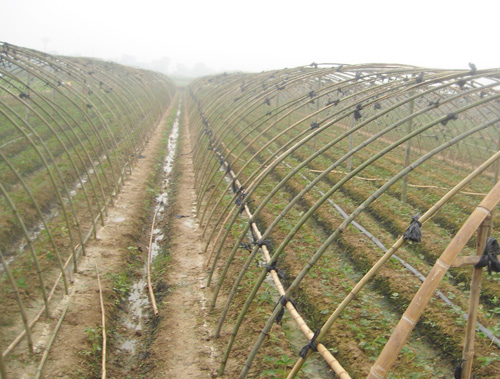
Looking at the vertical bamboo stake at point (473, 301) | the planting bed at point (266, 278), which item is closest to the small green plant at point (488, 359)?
the planting bed at point (266, 278)

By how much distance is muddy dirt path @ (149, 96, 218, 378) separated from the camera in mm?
5750

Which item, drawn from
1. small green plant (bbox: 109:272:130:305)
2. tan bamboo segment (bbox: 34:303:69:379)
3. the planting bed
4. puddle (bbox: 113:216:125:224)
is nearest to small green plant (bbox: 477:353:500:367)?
the planting bed

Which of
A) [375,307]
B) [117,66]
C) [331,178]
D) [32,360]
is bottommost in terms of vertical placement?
[32,360]

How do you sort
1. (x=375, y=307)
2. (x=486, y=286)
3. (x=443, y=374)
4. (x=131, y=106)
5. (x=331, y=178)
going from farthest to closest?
(x=131, y=106), (x=331, y=178), (x=486, y=286), (x=375, y=307), (x=443, y=374)

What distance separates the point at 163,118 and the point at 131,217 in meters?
20.1

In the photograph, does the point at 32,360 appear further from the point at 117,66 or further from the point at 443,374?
the point at 117,66

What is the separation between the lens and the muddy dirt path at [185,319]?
575cm

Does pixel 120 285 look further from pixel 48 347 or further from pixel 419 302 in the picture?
pixel 419 302

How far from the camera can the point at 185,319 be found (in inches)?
267

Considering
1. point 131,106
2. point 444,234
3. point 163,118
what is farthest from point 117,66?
point 444,234

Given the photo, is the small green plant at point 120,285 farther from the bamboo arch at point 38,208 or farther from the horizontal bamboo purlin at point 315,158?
the horizontal bamboo purlin at point 315,158

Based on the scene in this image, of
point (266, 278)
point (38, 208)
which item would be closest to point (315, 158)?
point (266, 278)

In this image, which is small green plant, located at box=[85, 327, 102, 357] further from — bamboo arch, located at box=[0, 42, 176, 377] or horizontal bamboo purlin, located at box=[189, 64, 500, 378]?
horizontal bamboo purlin, located at box=[189, 64, 500, 378]

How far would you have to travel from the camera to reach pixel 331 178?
13719 mm
